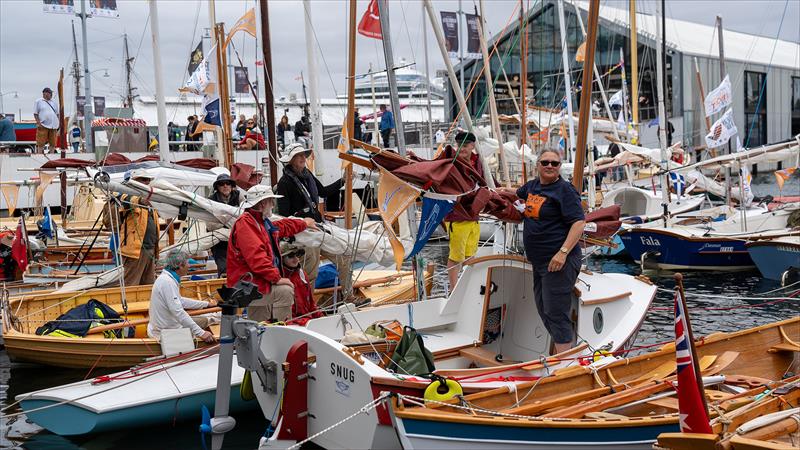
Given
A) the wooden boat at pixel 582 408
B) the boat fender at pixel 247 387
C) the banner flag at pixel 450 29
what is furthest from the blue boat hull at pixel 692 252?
the banner flag at pixel 450 29

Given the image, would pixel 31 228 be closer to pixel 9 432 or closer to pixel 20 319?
pixel 20 319

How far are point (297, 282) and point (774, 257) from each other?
1177 centimetres

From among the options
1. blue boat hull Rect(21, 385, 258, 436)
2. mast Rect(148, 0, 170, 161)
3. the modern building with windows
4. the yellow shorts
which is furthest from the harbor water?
the modern building with windows

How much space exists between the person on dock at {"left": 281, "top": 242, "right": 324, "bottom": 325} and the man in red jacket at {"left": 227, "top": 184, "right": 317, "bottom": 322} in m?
0.47

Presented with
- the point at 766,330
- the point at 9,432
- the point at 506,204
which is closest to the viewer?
the point at 506,204

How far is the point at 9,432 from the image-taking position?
915 centimetres

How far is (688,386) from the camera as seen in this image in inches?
213

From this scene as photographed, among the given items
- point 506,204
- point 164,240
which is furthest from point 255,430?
point 164,240

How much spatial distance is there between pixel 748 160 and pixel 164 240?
13.1 m

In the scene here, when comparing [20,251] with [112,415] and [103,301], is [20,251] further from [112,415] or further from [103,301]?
[112,415]

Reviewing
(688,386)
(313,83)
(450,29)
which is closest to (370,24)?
(313,83)

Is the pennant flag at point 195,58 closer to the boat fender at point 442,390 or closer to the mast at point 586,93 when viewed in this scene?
the mast at point 586,93

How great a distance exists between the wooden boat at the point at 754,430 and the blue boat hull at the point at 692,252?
12.7 m

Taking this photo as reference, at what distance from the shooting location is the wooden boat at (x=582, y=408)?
6.04m
